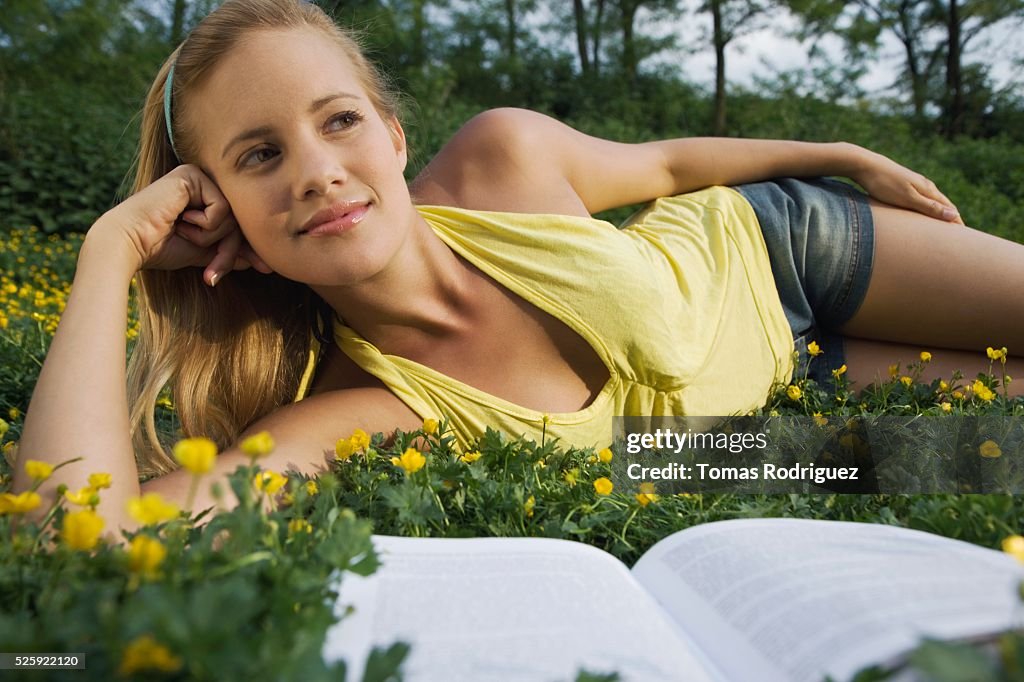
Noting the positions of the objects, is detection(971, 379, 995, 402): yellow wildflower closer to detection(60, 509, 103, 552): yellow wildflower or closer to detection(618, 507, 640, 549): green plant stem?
detection(618, 507, 640, 549): green plant stem

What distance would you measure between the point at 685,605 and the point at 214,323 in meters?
1.66

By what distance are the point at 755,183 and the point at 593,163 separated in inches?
25.4

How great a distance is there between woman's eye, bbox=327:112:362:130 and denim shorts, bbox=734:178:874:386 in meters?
1.39

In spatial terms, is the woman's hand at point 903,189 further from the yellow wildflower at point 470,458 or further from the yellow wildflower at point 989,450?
the yellow wildflower at point 470,458

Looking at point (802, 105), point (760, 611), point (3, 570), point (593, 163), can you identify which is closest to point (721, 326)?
point (593, 163)

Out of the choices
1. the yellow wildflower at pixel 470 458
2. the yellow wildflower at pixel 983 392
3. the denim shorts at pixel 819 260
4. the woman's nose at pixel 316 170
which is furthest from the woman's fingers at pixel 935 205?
the woman's nose at pixel 316 170

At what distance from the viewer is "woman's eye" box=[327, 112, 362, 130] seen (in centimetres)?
194

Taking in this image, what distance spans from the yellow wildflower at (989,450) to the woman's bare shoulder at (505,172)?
1.25 metres

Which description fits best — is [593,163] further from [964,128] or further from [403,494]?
[964,128]

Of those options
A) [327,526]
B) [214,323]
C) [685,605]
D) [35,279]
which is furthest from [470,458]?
[35,279]

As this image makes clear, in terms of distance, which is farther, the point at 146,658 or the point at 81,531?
the point at 81,531

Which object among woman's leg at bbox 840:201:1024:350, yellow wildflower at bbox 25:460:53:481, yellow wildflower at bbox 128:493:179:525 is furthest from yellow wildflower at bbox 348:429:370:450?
woman's leg at bbox 840:201:1024:350

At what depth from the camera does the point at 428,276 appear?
2188mm
